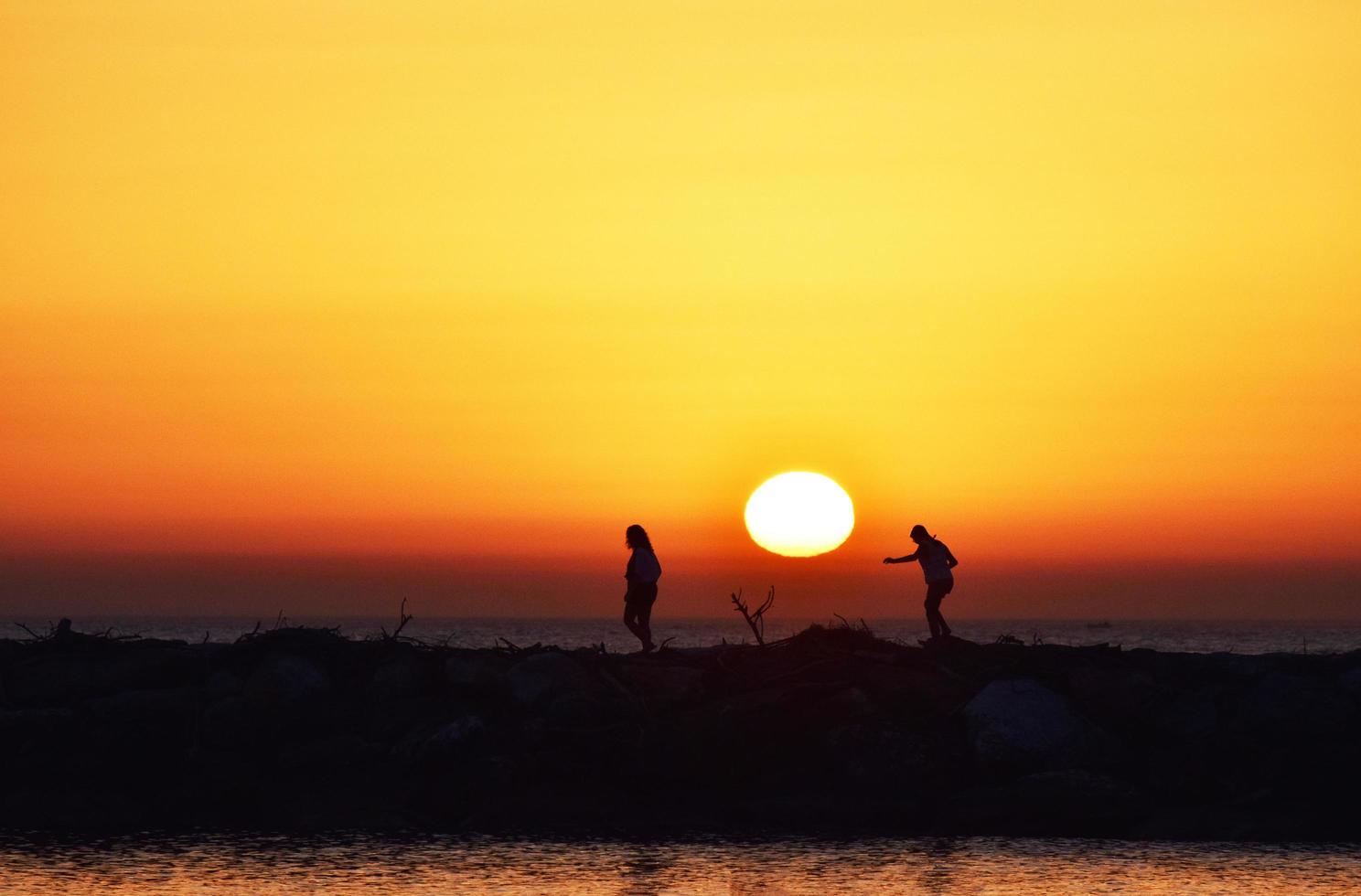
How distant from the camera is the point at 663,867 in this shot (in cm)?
2159

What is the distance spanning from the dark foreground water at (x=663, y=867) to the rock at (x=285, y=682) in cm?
444

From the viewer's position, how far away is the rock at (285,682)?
27.8m

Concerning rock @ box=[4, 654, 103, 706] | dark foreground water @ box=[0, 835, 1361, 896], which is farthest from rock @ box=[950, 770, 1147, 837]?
rock @ box=[4, 654, 103, 706]

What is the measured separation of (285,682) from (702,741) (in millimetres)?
7311

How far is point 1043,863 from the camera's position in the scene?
71.4 feet

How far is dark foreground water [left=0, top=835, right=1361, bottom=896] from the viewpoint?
2033 centimetres

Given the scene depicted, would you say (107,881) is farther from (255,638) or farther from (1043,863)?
(1043,863)

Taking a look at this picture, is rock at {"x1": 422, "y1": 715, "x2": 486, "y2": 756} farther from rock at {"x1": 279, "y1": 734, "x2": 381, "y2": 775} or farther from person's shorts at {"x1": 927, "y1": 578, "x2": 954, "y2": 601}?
person's shorts at {"x1": 927, "y1": 578, "x2": 954, "y2": 601}

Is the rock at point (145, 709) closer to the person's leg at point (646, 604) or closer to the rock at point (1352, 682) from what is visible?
the person's leg at point (646, 604)

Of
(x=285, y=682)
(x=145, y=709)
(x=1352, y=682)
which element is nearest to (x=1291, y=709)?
(x=1352, y=682)

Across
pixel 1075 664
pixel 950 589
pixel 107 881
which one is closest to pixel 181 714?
pixel 107 881

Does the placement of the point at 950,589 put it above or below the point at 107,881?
above

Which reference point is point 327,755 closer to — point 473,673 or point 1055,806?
point 473,673

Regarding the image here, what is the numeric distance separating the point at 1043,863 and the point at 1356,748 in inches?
281
